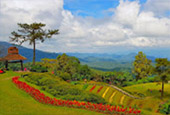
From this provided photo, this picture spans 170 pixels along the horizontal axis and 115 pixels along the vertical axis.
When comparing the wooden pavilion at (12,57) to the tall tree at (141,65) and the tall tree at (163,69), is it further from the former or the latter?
the tall tree at (141,65)

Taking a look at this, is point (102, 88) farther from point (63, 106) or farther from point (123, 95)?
point (63, 106)

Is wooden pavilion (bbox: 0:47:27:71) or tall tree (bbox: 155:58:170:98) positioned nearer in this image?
tall tree (bbox: 155:58:170:98)

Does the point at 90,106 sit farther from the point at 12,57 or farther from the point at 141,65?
the point at 141,65

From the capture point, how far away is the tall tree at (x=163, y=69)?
33.0 m

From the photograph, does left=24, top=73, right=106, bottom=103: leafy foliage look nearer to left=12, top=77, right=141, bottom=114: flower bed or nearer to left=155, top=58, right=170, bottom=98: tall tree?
left=12, top=77, right=141, bottom=114: flower bed

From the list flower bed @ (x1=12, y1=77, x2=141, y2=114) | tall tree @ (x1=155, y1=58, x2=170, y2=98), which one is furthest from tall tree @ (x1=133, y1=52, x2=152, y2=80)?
flower bed @ (x1=12, y1=77, x2=141, y2=114)

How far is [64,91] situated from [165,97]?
1059 inches

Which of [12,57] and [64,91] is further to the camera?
[12,57]

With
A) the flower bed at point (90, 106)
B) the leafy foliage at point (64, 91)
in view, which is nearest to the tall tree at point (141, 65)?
the leafy foliage at point (64, 91)

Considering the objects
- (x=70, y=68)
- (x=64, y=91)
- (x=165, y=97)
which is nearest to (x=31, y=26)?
(x=70, y=68)

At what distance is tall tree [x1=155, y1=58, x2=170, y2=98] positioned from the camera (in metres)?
33.0

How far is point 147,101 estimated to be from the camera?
31734mm

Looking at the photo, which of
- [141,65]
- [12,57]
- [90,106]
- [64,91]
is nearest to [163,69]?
[64,91]

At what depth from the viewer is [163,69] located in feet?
112
